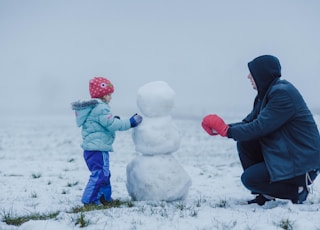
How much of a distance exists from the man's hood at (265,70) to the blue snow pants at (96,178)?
1.93 meters

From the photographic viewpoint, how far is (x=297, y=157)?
12.6 ft

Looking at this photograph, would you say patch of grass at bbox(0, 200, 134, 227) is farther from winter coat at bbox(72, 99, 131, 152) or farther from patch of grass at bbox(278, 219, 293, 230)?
patch of grass at bbox(278, 219, 293, 230)

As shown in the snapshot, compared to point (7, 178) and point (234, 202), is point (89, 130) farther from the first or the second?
point (7, 178)

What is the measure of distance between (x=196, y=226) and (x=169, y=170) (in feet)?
4.69

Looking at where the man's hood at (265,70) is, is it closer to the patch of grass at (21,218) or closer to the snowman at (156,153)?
the snowman at (156,153)

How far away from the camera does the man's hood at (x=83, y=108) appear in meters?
4.49

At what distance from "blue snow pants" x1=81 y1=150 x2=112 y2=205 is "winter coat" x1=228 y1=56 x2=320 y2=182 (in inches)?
60.1

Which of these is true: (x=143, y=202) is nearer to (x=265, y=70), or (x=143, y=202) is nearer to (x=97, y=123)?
(x=97, y=123)

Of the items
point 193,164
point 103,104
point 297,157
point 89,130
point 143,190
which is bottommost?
point 193,164

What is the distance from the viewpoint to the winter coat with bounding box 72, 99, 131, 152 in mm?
4453

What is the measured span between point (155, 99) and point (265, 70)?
1269mm

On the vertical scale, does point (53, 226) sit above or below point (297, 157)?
below

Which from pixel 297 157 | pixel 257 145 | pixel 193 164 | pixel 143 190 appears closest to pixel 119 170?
pixel 193 164

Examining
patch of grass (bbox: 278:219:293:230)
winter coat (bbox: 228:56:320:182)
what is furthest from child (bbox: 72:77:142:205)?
patch of grass (bbox: 278:219:293:230)
